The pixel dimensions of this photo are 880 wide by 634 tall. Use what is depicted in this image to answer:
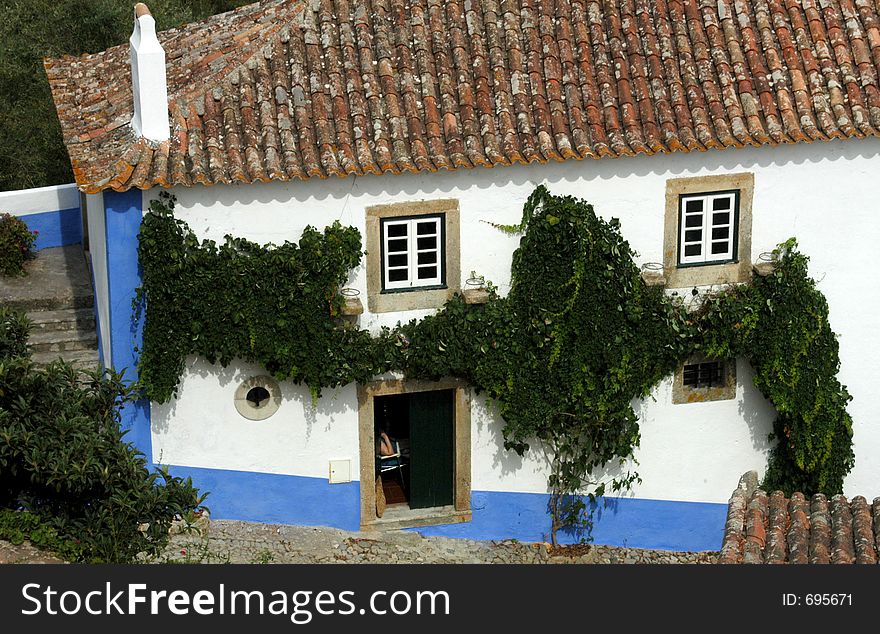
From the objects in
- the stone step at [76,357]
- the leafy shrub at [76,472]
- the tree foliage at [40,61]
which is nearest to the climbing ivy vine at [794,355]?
the leafy shrub at [76,472]

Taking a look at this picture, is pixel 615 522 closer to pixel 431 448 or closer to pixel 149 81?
pixel 431 448

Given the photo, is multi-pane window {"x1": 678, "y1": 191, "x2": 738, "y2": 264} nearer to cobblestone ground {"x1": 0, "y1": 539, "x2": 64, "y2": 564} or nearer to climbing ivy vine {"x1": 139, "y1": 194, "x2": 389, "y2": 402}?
climbing ivy vine {"x1": 139, "y1": 194, "x2": 389, "y2": 402}

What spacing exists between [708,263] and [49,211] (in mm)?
10177

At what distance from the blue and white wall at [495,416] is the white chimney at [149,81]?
0.74 m

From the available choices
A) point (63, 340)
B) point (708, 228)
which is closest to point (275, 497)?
point (63, 340)

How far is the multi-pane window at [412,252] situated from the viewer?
53.4 feet

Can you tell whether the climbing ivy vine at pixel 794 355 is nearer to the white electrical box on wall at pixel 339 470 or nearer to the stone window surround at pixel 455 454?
the stone window surround at pixel 455 454

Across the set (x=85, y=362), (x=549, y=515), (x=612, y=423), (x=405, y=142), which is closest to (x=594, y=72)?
(x=405, y=142)

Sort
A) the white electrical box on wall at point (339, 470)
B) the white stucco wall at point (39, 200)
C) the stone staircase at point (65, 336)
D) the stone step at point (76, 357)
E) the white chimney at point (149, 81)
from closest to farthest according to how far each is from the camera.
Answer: the white chimney at point (149, 81) < the white electrical box on wall at point (339, 470) < the stone step at point (76, 357) < the stone staircase at point (65, 336) < the white stucco wall at point (39, 200)

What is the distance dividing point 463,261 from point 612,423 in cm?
266

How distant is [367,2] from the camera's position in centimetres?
1684

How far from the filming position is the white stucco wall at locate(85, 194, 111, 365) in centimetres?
1631

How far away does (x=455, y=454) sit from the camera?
57.2ft

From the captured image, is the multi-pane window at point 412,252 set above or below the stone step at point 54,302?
above
